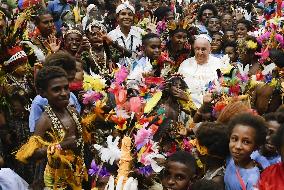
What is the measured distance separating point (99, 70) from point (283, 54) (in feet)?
7.22

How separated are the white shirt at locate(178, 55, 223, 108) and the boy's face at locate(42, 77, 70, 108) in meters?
2.77

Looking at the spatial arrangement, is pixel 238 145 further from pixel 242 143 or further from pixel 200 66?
pixel 200 66

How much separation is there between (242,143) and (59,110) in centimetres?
158

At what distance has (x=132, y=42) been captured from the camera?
9016mm

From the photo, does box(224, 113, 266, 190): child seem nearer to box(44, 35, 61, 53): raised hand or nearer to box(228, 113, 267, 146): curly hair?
box(228, 113, 267, 146): curly hair

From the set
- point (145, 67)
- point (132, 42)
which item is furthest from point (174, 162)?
point (132, 42)

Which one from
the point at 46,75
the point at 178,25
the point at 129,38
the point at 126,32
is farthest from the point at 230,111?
the point at 126,32

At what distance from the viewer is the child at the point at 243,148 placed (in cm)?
415

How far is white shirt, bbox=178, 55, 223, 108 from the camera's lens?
7523mm

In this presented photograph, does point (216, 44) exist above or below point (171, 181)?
above

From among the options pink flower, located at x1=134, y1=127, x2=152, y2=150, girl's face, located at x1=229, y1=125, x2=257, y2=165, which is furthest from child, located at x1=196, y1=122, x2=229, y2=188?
pink flower, located at x1=134, y1=127, x2=152, y2=150

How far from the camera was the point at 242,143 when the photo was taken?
4.21 m

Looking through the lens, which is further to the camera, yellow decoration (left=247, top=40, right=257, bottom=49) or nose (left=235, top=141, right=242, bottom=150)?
yellow decoration (left=247, top=40, right=257, bottom=49)

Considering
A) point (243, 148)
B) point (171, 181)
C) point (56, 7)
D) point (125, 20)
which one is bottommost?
point (171, 181)
